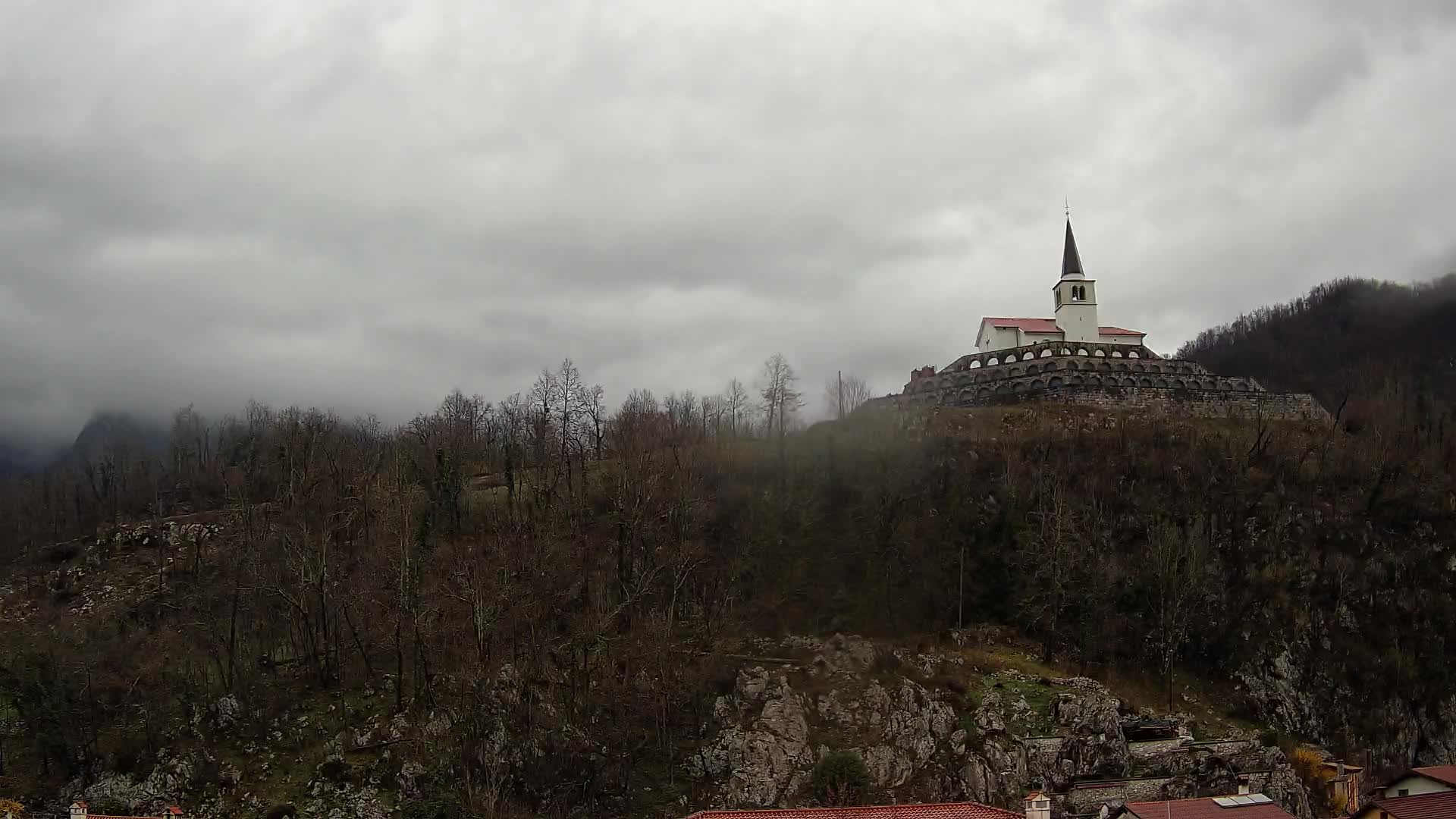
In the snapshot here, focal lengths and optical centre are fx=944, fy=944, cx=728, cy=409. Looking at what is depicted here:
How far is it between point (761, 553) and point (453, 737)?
21323 millimetres

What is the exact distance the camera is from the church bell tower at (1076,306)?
278 feet

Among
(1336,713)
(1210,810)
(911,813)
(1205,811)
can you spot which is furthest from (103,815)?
(1336,713)

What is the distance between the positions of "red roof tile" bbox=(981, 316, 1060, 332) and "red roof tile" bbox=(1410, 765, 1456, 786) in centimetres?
5093

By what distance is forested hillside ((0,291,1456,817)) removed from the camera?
41.5m

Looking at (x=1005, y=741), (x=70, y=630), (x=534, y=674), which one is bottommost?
(x=1005, y=741)

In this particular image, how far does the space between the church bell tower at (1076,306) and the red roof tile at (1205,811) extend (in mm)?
59591

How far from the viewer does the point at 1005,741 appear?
138 ft

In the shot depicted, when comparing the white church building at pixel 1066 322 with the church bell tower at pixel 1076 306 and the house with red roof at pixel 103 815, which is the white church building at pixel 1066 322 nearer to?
the church bell tower at pixel 1076 306

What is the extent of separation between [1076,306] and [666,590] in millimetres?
51584

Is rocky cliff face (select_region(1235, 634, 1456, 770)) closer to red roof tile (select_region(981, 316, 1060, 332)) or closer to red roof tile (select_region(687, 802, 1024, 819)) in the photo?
red roof tile (select_region(687, 802, 1024, 819))

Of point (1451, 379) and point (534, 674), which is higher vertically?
point (1451, 379)

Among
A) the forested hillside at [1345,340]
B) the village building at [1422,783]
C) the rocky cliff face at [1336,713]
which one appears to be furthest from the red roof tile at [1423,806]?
the forested hillside at [1345,340]

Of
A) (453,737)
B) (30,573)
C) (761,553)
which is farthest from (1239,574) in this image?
(30,573)

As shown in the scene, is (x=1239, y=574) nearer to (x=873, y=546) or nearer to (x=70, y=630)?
(x=873, y=546)
